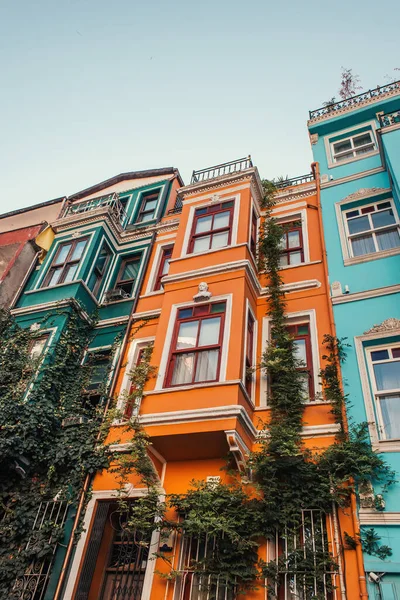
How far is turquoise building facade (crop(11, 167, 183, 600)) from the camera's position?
12.7 meters

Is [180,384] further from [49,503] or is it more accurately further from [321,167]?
[321,167]

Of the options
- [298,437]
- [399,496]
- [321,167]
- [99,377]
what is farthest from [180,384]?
[321,167]

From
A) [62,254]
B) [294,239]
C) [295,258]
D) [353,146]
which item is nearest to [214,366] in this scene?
[295,258]

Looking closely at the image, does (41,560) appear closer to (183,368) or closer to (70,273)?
(183,368)

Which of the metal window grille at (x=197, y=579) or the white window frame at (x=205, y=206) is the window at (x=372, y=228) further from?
the metal window grille at (x=197, y=579)

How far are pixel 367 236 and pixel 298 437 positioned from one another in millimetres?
5435

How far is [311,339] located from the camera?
10.3 meters

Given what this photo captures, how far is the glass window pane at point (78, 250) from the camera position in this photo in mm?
14766

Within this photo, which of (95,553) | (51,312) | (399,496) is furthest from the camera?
(51,312)

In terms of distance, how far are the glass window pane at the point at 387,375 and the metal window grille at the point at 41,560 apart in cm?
679

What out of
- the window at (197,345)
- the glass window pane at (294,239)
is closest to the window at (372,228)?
the glass window pane at (294,239)

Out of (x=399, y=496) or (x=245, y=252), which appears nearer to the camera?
(x=399, y=496)

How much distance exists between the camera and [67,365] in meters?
12.0

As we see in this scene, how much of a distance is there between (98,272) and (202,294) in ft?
16.5
